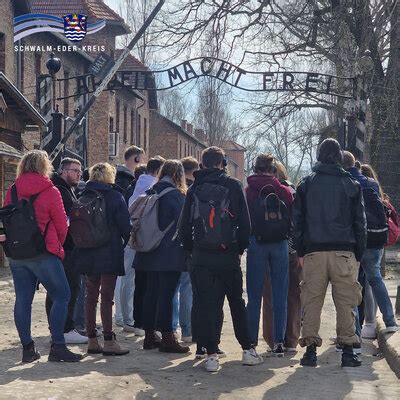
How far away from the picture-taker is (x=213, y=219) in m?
7.78

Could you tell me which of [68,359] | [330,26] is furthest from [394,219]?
[330,26]

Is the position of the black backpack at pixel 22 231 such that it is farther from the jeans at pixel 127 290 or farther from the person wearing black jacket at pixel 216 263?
the jeans at pixel 127 290

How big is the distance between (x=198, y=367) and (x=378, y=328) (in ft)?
8.85

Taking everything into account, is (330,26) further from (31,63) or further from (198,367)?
(198,367)

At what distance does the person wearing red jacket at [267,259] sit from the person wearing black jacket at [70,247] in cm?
175

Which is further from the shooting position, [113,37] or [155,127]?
[155,127]

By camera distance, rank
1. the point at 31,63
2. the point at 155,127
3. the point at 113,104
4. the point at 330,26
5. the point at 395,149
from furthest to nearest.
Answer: the point at 155,127
the point at 113,104
the point at 31,63
the point at 395,149
the point at 330,26

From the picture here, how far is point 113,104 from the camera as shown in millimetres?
43562

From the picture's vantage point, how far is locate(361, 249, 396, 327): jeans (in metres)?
9.18

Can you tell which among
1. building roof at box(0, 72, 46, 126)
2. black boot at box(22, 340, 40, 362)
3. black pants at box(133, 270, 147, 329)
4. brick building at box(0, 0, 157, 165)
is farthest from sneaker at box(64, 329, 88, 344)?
building roof at box(0, 72, 46, 126)

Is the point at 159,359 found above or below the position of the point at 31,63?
below

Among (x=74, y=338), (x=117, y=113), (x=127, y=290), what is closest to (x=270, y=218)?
(x=74, y=338)

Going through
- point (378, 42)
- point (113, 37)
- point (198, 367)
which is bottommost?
point (198, 367)

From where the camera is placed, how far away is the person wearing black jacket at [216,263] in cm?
783
